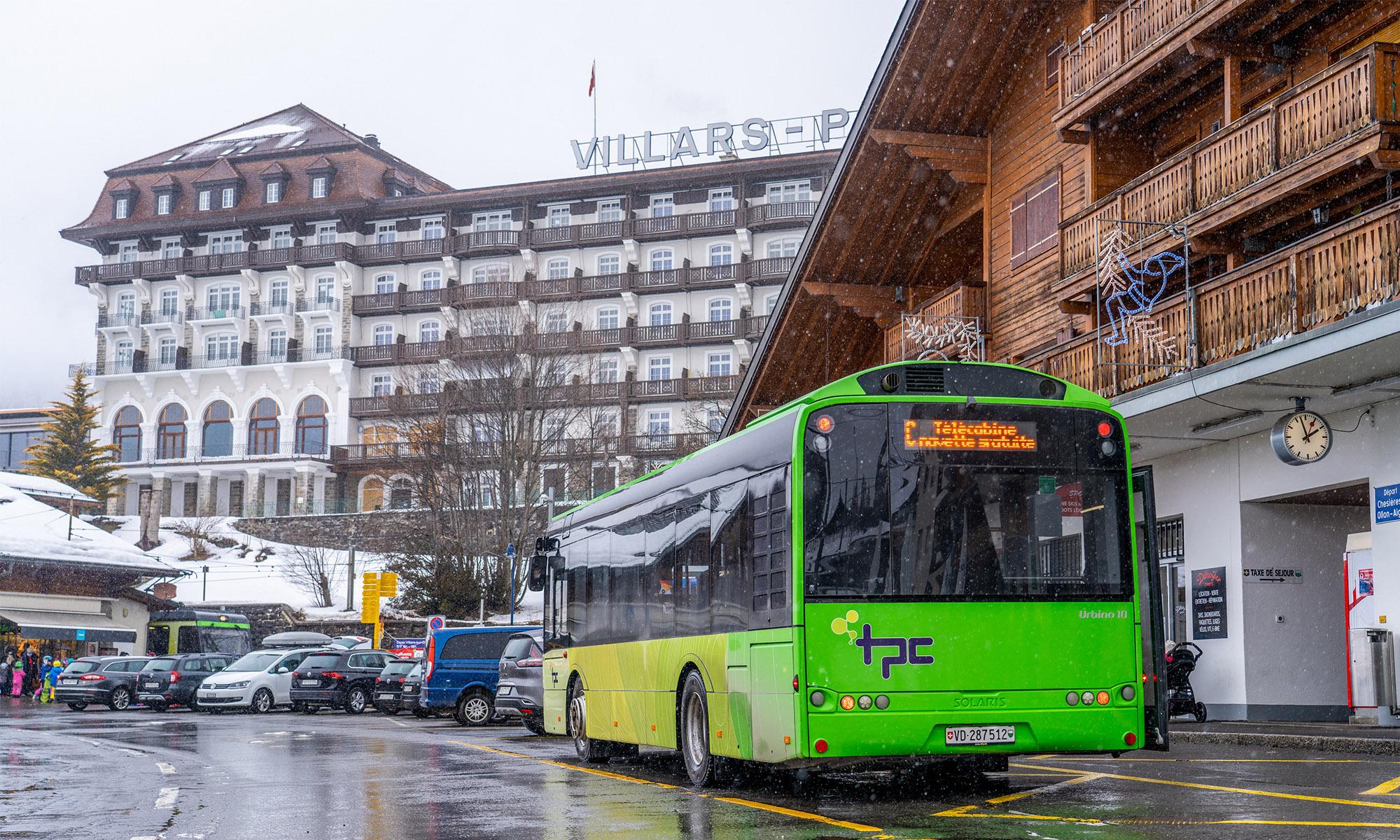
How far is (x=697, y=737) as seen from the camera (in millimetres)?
13688

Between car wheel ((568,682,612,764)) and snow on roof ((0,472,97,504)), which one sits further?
snow on roof ((0,472,97,504))

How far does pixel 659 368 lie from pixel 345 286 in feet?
61.9

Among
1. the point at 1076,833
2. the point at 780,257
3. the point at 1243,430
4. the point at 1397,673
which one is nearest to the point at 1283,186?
the point at 1243,430

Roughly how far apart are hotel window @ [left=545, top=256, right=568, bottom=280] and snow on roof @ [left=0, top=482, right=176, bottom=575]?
2737cm

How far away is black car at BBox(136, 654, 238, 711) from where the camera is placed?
41469mm

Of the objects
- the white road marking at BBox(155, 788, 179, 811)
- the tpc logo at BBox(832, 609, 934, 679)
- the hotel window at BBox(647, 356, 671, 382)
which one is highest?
the hotel window at BBox(647, 356, 671, 382)

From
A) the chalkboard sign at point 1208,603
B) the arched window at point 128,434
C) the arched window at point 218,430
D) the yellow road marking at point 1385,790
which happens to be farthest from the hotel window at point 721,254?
the yellow road marking at point 1385,790

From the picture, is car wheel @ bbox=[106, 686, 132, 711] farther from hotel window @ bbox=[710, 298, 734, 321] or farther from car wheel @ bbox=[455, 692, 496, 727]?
hotel window @ bbox=[710, 298, 734, 321]

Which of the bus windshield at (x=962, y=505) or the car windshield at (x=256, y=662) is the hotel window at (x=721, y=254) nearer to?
the car windshield at (x=256, y=662)

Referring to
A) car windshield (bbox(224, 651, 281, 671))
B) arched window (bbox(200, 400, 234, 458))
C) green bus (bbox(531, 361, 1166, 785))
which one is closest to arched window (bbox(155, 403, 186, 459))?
arched window (bbox(200, 400, 234, 458))

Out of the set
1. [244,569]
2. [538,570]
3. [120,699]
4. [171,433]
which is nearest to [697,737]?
[538,570]

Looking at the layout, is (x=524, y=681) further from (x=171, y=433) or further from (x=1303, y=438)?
(x=171, y=433)

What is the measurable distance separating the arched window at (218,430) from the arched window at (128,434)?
457 centimetres

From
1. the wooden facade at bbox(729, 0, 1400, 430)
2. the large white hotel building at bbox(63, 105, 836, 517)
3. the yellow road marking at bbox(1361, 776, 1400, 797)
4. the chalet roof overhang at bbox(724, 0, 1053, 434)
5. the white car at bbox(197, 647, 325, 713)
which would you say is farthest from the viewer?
the large white hotel building at bbox(63, 105, 836, 517)
